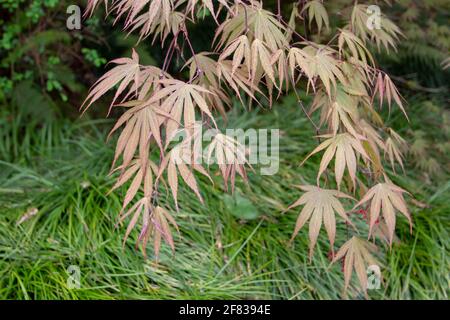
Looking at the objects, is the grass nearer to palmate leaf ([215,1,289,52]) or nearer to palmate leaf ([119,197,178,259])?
palmate leaf ([119,197,178,259])

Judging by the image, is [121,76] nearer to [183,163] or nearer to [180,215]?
[183,163]

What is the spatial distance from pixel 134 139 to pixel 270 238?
1.54 metres

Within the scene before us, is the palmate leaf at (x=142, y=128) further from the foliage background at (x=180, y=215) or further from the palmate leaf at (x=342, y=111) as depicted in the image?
the foliage background at (x=180, y=215)

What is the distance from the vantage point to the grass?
2967mm

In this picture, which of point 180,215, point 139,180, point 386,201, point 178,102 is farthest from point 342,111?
→ point 180,215

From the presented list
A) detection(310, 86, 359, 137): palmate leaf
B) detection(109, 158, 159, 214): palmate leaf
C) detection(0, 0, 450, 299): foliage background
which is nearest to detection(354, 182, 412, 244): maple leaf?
detection(310, 86, 359, 137): palmate leaf

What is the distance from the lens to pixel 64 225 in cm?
325

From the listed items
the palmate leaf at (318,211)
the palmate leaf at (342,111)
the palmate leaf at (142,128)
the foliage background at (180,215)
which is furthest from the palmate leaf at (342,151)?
the foliage background at (180,215)

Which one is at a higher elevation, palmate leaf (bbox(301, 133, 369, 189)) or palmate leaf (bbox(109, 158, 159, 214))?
palmate leaf (bbox(301, 133, 369, 189))

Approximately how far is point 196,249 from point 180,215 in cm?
19

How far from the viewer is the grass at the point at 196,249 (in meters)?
2.97

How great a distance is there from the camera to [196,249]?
320 centimetres
